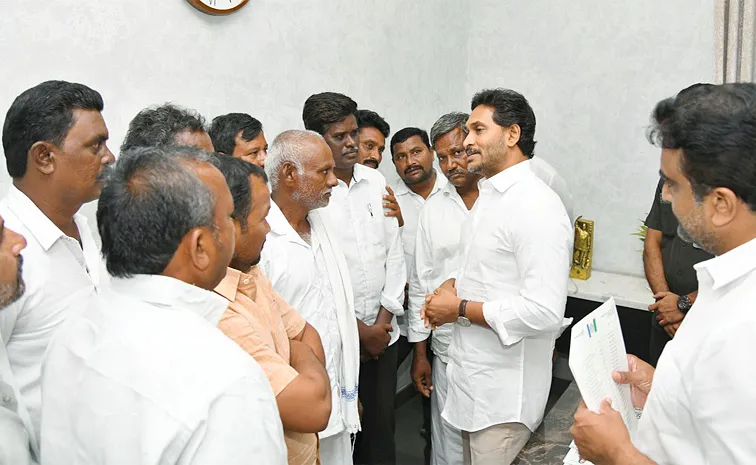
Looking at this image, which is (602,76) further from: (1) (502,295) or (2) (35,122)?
(2) (35,122)

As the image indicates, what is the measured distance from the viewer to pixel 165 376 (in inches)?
37.0

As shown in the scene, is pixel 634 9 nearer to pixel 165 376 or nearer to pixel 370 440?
pixel 370 440

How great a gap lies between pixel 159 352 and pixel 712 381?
0.90 m

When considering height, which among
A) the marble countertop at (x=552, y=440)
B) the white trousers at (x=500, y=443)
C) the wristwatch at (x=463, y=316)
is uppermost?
the wristwatch at (x=463, y=316)

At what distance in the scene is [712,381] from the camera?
103 centimetres

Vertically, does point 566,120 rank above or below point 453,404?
above

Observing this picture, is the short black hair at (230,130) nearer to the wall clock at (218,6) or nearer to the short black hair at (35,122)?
the wall clock at (218,6)

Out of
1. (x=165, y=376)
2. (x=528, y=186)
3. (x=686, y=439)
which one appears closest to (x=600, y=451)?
(x=686, y=439)

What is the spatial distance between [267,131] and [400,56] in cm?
128

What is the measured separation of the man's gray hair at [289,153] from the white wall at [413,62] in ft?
2.06

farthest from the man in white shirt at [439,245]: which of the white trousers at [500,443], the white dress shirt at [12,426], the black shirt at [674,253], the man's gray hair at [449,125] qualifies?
the white dress shirt at [12,426]

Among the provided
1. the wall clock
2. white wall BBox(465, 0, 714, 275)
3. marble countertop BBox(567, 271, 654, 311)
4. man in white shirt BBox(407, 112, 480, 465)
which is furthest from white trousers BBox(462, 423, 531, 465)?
white wall BBox(465, 0, 714, 275)

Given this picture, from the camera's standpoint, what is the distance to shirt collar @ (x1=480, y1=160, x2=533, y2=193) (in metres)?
2.19

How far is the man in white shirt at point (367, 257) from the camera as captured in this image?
2.76 meters
